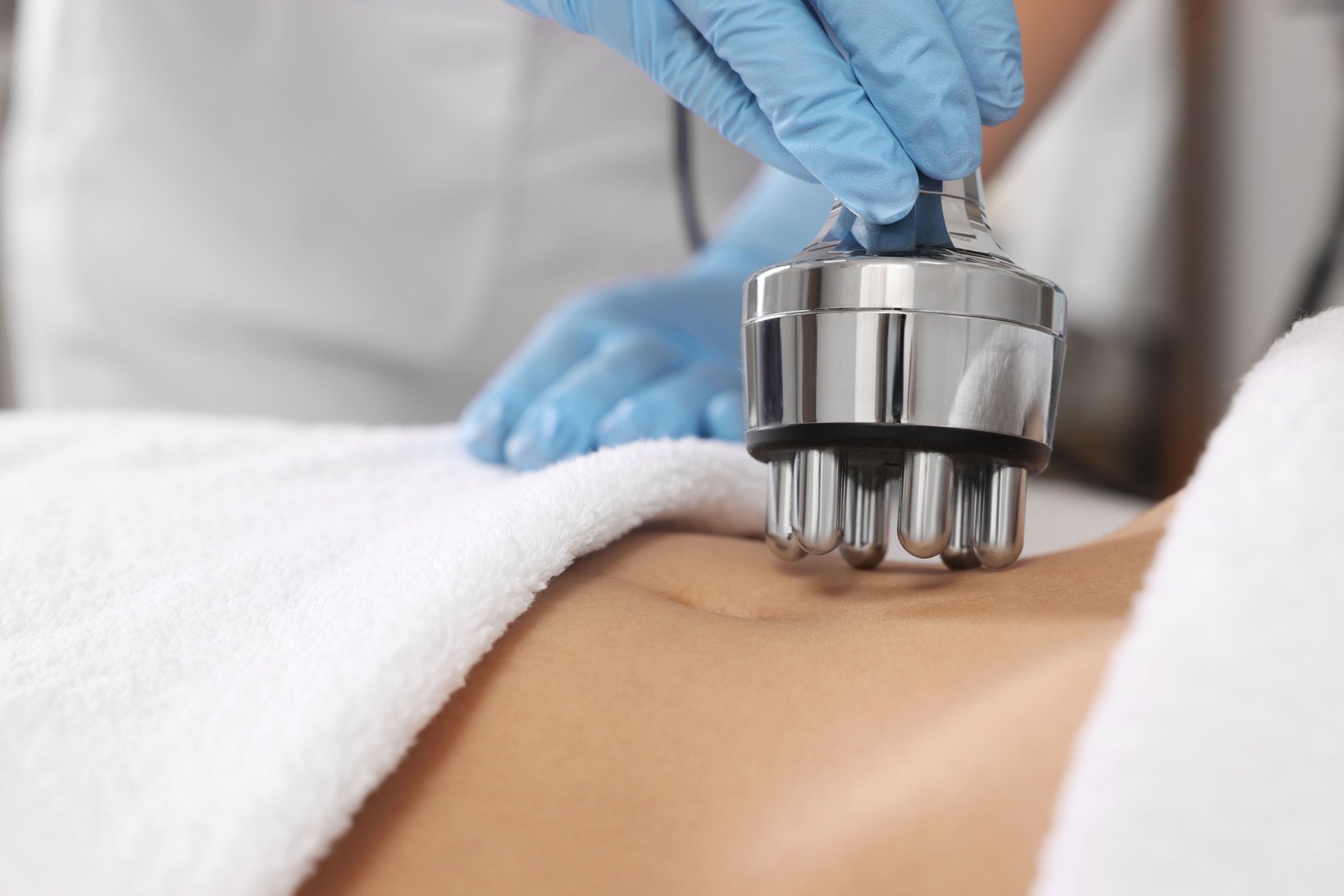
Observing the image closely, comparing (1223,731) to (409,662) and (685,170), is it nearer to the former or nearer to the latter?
(409,662)

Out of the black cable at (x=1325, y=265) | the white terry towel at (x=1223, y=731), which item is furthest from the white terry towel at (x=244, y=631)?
the black cable at (x=1325, y=265)

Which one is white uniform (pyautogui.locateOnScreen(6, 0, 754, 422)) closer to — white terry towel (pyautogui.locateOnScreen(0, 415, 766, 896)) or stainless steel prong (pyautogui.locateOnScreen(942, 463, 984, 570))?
white terry towel (pyautogui.locateOnScreen(0, 415, 766, 896))

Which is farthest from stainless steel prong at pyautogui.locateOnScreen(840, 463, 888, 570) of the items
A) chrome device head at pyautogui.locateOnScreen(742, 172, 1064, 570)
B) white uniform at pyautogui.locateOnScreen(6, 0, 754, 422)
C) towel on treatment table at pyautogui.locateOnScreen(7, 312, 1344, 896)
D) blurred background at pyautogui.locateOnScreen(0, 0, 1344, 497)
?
white uniform at pyautogui.locateOnScreen(6, 0, 754, 422)

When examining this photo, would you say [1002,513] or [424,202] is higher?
[1002,513]

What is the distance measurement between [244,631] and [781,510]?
22cm

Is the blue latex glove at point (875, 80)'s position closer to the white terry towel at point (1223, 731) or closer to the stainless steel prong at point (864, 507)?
the stainless steel prong at point (864, 507)

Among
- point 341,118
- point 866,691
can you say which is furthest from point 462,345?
point 866,691

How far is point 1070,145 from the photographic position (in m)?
1.38

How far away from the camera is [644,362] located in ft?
2.72

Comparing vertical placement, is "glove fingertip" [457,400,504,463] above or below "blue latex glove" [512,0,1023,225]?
below

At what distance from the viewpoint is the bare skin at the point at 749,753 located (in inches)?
10.5

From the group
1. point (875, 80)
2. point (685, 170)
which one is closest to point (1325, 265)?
point (685, 170)

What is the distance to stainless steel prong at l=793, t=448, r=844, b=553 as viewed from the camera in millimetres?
415

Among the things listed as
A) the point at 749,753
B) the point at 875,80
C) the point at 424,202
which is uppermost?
the point at 875,80
